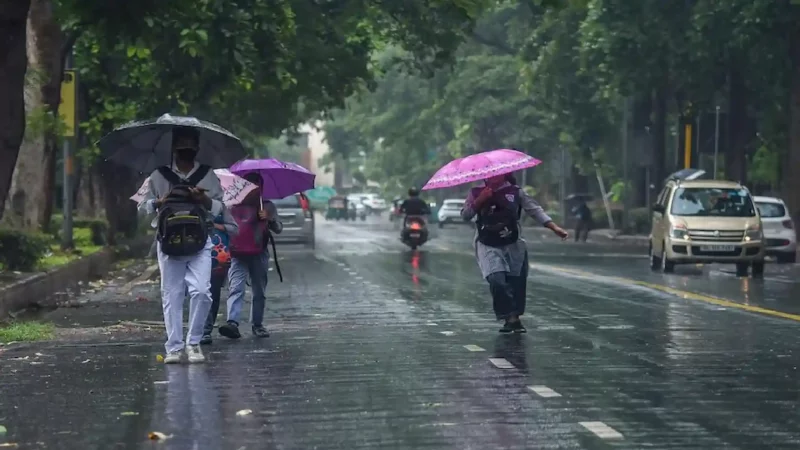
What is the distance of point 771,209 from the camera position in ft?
113

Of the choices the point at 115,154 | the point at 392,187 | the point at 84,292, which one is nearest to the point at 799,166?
the point at 84,292

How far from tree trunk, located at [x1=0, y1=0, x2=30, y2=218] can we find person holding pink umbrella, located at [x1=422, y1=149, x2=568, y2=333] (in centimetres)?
468

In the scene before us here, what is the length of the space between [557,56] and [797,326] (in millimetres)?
34587

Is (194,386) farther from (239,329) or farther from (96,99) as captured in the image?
(96,99)

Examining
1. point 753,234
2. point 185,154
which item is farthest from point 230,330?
point 753,234

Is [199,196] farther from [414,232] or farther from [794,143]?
[794,143]

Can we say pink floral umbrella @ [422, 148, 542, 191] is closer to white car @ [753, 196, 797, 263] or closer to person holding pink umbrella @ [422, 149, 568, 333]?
person holding pink umbrella @ [422, 149, 568, 333]

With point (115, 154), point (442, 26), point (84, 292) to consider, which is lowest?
point (84, 292)

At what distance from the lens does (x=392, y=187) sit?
111688 mm

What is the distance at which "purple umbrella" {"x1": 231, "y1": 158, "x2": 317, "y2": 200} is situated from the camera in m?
14.8

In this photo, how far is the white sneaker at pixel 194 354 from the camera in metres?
12.2

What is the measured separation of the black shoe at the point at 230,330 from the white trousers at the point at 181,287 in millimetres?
2182

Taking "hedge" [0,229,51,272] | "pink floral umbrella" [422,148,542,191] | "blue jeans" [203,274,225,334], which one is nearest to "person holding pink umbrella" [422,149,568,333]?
"pink floral umbrella" [422,148,542,191]

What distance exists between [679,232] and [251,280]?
553 inches
